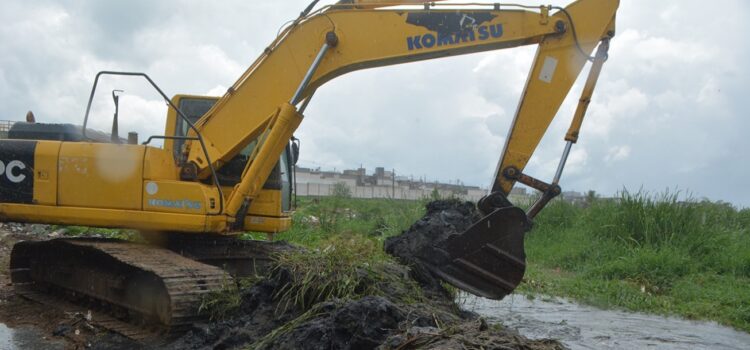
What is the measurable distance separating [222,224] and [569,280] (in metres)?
6.10

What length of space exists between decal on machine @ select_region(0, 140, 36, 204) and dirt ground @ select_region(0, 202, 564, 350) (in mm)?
1270

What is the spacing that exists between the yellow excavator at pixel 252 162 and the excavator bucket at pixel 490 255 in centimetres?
1

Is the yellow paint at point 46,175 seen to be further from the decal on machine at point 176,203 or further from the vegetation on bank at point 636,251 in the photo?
the vegetation on bank at point 636,251

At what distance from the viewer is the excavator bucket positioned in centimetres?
675

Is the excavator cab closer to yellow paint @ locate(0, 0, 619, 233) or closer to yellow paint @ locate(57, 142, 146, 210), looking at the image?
yellow paint @ locate(0, 0, 619, 233)

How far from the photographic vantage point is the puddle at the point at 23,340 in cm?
658

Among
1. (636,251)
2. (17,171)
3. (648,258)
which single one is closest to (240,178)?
(17,171)

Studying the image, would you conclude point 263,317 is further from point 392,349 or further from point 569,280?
point 569,280

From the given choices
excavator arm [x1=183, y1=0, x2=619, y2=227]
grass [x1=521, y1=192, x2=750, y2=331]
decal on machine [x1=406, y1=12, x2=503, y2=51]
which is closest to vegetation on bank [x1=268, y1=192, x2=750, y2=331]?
grass [x1=521, y1=192, x2=750, y2=331]

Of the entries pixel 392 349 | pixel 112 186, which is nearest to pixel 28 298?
pixel 112 186

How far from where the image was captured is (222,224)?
750 centimetres

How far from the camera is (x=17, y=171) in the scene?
25.5ft

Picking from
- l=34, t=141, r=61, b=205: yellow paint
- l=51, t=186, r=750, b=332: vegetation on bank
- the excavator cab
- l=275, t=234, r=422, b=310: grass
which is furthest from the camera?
the excavator cab

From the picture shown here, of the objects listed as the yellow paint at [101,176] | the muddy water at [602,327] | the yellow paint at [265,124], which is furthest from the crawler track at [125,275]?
the muddy water at [602,327]
